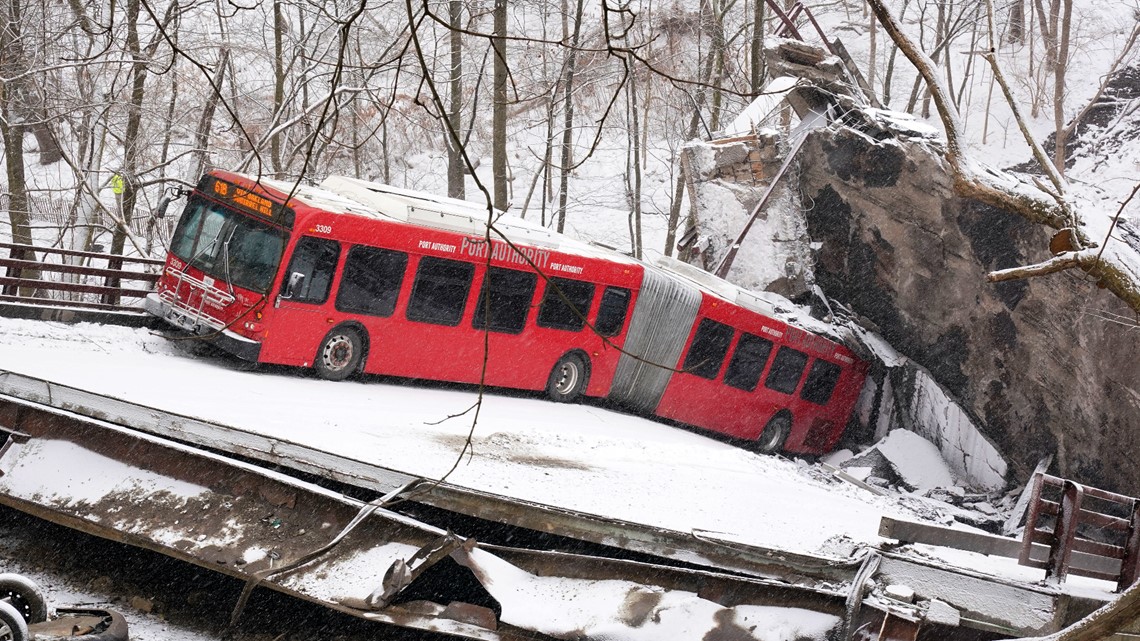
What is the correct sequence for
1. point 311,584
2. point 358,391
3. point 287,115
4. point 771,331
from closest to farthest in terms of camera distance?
point 311,584 < point 358,391 < point 771,331 < point 287,115

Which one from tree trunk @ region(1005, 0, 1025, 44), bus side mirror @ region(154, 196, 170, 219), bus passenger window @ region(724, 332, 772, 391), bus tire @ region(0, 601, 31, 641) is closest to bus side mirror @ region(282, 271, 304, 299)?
bus side mirror @ region(154, 196, 170, 219)

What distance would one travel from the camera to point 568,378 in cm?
1555

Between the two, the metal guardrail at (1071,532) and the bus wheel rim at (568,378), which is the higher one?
the metal guardrail at (1071,532)

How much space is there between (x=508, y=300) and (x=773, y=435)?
23.9ft

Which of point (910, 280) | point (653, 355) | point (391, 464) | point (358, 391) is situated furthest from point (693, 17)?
point (391, 464)

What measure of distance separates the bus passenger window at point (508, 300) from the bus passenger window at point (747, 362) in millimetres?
4706

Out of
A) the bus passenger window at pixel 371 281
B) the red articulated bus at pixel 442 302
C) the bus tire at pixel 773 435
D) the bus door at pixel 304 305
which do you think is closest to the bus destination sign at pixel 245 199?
the red articulated bus at pixel 442 302

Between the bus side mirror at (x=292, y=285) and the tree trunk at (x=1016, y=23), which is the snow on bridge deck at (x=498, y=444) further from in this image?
the tree trunk at (x=1016, y=23)

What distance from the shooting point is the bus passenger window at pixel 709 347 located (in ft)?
55.0

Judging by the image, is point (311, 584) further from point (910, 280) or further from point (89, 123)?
point (89, 123)

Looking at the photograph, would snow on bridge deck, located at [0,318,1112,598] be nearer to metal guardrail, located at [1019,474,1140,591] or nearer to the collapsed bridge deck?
the collapsed bridge deck

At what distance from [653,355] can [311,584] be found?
36.7ft

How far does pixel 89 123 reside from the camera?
790 inches

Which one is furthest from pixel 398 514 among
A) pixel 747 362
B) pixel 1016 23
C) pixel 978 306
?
pixel 1016 23
